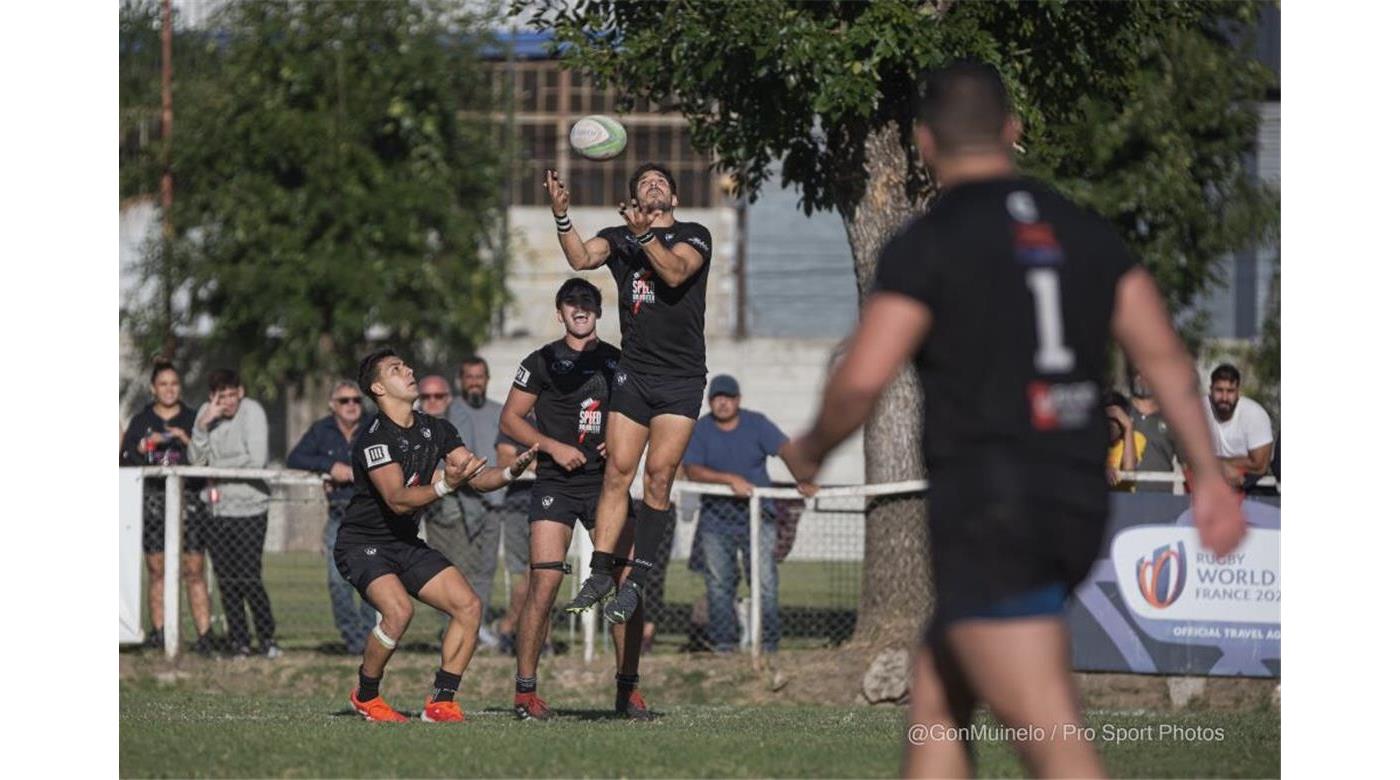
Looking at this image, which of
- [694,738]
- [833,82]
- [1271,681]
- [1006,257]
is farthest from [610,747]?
[1271,681]

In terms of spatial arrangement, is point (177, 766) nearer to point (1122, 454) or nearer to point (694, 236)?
point (694, 236)

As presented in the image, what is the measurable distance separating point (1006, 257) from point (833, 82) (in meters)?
9.11

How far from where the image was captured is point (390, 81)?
32.3 metres

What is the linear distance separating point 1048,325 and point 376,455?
6.43 m

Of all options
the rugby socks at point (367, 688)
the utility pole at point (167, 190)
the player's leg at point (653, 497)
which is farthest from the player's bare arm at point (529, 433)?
the utility pole at point (167, 190)

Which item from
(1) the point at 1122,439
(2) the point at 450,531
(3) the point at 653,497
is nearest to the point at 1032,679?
(3) the point at 653,497

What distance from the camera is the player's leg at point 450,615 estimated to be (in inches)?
429

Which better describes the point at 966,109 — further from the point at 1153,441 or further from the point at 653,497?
the point at 1153,441

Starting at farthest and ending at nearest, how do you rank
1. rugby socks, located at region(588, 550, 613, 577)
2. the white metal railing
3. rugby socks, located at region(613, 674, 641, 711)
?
the white metal railing, rugby socks, located at region(613, 674, 641, 711), rugby socks, located at region(588, 550, 613, 577)

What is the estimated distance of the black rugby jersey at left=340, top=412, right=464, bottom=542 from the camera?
428 inches

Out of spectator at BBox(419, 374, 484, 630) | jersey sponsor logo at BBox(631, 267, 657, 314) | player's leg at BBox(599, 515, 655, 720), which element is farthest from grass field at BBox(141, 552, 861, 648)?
jersey sponsor logo at BBox(631, 267, 657, 314)

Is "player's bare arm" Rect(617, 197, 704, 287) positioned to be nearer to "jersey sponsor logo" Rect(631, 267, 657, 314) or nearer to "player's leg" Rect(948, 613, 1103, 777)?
"jersey sponsor logo" Rect(631, 267, 657, 314)

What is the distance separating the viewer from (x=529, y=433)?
11539 millimetres

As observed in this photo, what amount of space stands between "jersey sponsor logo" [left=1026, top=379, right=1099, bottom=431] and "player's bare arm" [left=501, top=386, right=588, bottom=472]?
6.45 m
